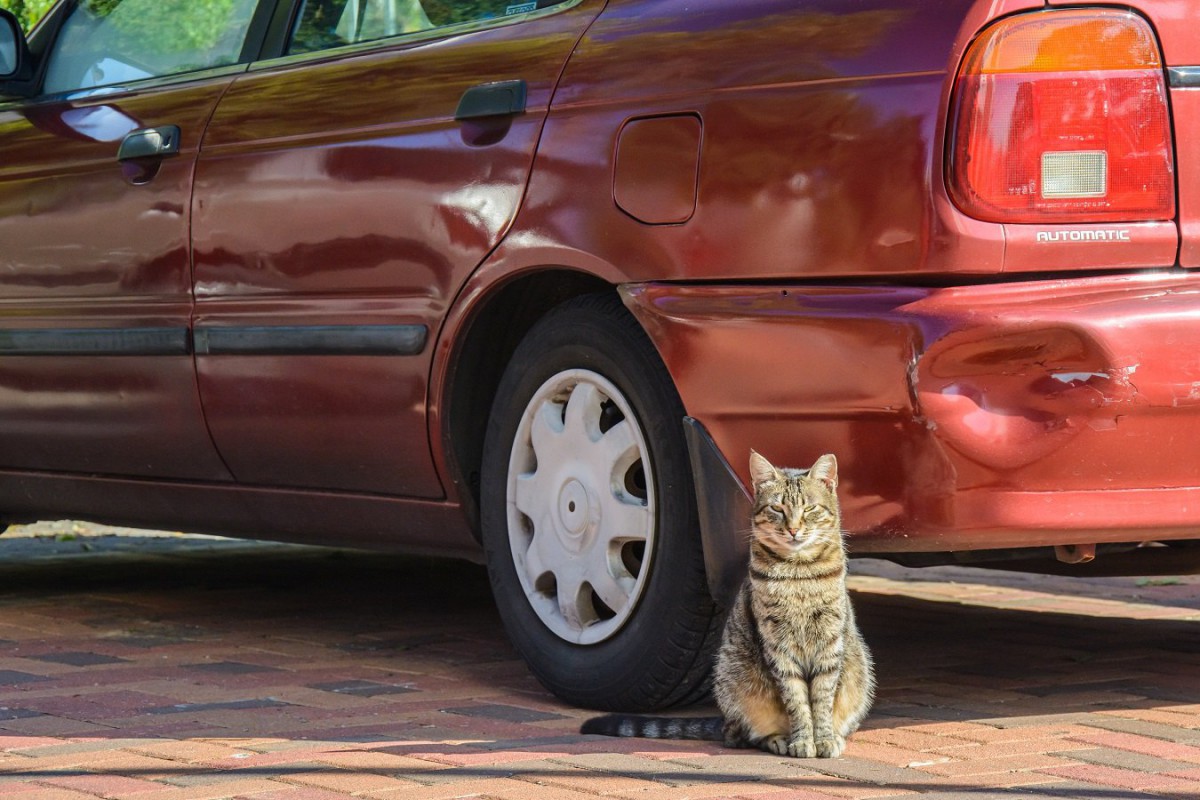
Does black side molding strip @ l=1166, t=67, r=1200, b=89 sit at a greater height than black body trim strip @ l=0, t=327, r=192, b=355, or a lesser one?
greater

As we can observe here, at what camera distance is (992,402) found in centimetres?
348

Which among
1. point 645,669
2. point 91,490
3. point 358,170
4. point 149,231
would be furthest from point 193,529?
point 645,669

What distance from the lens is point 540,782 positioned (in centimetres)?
337

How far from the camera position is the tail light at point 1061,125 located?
349cm

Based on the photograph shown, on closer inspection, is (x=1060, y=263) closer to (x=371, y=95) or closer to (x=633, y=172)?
(x=633, y=172)

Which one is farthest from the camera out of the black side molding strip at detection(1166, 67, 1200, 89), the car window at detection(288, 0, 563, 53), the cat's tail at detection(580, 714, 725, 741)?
the car window at detection(288, 0, 563, 53)

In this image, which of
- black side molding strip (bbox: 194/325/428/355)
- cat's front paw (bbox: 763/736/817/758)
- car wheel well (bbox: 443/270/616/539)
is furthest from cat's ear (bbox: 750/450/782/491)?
black side molding strip (bbox: 194/325/428/355)

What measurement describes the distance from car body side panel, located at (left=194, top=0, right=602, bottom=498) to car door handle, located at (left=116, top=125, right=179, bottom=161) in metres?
0.13

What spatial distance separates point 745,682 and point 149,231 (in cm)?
212

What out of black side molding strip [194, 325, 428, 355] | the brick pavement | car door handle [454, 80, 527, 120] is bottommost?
the brick pavement

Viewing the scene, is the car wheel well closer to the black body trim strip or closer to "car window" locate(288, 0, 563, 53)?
"car window" locate(288, 0, 563, 53)

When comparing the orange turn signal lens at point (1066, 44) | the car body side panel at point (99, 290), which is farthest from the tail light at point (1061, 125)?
the car body side panel at point (99, 290)

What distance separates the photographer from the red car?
350cm

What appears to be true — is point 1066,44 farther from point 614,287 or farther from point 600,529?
point 600,529
